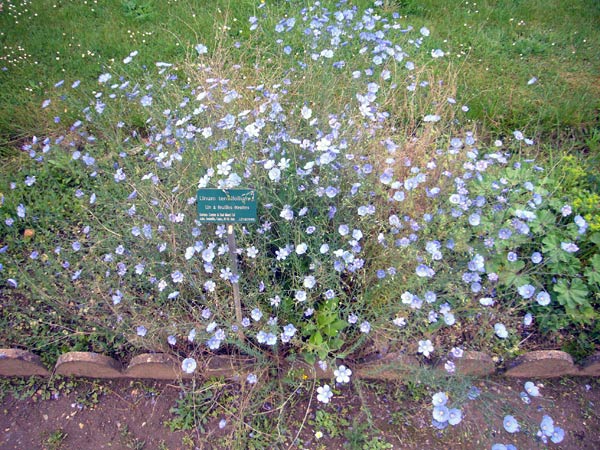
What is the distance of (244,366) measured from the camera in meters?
2.12

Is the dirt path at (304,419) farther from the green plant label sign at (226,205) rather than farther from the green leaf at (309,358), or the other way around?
the green plant label sign at (226,205)

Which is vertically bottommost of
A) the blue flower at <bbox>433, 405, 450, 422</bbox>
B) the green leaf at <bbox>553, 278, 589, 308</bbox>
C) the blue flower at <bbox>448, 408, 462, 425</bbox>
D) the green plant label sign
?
the green leaf at <bbox>553, 278, 589, 308</bbox>

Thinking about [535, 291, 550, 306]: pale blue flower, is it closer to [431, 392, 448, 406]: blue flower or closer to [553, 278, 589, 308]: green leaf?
[553, 278, 589, 308]: green leaf

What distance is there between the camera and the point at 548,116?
354 cm

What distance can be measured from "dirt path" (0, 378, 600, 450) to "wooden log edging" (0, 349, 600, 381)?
61 millimetres

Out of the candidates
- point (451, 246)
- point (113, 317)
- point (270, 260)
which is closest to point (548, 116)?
point (451, 246)

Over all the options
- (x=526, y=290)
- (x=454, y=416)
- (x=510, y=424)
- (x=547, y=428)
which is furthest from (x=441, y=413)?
(x=526, y=290)

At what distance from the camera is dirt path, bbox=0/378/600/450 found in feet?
6.62

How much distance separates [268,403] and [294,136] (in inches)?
56.6

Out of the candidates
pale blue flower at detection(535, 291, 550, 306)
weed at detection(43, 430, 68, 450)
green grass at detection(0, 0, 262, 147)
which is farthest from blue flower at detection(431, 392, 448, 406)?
green grass at detection(0, 0, 262, 147)

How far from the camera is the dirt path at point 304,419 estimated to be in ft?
6.62

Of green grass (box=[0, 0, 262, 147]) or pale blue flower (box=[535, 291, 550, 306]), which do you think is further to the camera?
green grass (box=[0, 0, 262, 147])

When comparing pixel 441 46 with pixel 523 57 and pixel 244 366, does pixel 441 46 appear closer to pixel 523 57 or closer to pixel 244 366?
pixel 523 57

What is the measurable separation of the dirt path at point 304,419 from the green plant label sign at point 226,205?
0.92 metres
